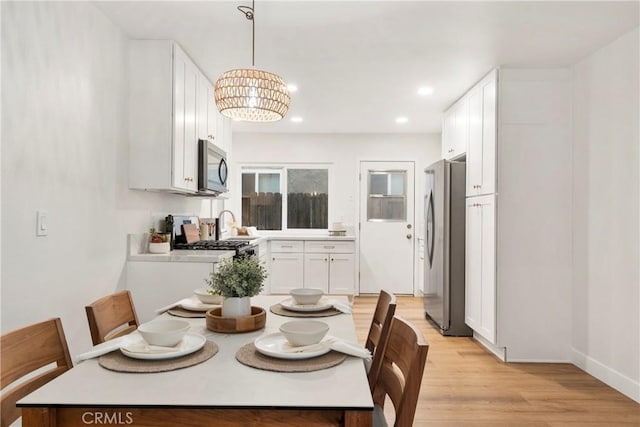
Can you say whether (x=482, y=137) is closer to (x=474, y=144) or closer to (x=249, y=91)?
→ (x=474, y=144)

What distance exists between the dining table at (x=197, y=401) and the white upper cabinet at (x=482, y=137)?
9.41ft

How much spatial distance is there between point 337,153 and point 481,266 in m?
3.14

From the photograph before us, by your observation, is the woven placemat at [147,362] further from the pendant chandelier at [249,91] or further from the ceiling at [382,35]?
the ceiling at [382,35]

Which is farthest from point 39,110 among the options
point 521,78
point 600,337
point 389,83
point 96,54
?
point 600,337

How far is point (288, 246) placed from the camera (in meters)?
6.04

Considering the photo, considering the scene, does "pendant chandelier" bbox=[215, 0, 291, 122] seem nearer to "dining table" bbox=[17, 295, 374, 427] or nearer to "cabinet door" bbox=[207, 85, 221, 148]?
"dining table" bbox=[17, 295, 374, 427]

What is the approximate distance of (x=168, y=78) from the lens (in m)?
2.99

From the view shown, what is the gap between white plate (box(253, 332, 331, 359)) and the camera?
1.28 m

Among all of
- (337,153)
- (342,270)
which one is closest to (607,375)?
(342,270)

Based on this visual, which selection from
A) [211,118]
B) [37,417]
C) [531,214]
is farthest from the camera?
[211,118]

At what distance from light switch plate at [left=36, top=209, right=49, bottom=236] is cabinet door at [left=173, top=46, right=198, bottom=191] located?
3.44ft

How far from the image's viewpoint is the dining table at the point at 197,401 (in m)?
1.00

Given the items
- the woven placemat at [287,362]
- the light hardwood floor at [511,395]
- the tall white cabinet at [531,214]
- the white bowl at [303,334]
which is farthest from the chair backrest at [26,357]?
the tall white cabinet at [531,214]

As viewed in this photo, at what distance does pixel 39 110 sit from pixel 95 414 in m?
1.58
